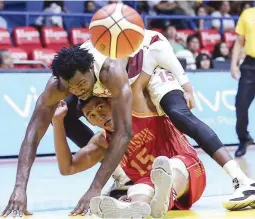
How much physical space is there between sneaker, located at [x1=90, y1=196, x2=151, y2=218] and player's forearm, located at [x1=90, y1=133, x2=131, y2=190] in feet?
0.93

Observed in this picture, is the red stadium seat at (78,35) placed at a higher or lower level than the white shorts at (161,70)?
lower

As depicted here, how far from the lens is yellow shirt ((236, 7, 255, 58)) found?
28.8 ft

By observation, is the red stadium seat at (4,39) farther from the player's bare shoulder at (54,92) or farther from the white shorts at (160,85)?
the player's bare shoulder at (54,92)

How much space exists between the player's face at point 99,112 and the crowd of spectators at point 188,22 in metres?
6.74

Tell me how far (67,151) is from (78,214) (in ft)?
2.30

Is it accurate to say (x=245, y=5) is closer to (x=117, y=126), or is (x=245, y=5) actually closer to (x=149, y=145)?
(x=149, y=145)

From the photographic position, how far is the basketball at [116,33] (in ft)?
15.8

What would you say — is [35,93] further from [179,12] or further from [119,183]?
[179,12]

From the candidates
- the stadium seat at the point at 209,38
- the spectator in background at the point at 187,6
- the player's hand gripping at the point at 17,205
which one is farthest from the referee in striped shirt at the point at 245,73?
the spectator in background at the point at 187,6

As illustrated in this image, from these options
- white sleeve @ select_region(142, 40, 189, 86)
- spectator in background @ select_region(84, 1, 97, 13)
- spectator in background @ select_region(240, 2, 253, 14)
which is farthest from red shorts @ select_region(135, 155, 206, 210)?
spectator in background @ select_region(240, 2, 253, 14)

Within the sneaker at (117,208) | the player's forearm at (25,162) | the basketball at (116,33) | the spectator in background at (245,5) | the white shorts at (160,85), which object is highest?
the basketball at (116,33)

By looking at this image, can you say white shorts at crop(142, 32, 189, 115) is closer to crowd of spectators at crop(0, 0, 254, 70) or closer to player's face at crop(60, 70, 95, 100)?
player's face at crop(60, 70, 95, 100)

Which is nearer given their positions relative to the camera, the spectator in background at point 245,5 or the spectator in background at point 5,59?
the spectator in background at point 5,59

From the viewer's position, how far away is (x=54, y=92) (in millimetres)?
4660
